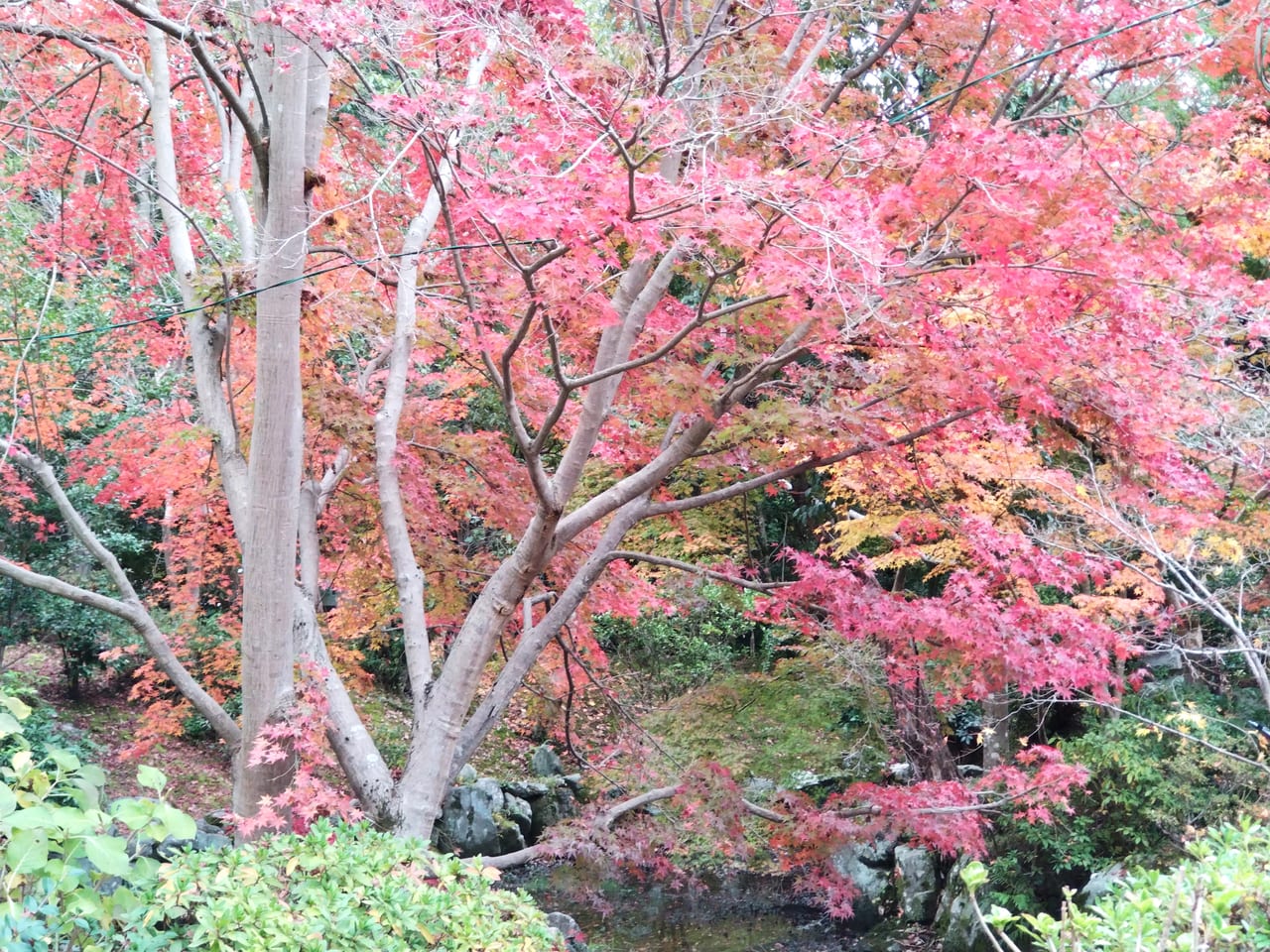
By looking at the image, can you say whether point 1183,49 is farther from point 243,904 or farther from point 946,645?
point 243,904

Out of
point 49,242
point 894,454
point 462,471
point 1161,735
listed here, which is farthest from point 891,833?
point 49,242

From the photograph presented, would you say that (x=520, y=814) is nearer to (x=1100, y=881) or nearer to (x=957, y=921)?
(x=957, y=921)

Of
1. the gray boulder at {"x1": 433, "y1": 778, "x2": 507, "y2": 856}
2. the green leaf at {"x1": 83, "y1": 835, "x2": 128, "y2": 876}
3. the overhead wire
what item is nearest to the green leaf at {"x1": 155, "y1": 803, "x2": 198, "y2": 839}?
the green leaf at {"x1": 83, "y1": 835, "x2": 128, "y2": 876}

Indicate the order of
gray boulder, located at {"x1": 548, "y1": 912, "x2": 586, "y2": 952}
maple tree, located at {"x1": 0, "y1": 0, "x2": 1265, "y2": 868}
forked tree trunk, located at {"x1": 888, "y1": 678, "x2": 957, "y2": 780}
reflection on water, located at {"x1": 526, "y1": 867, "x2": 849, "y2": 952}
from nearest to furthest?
maple tree, located at {"x1": 0, "y1": 0, "x2": 1265, "y2": 868} < gray boulder, located at {"x1": 548, "y1": 912, "x2": 586, "y2": 952} < forked tree trunk, located at {"x1": 888, "y1": 678, "x2": 957, "y2": 780} < reflection on water, located at {"x1": 526, "y1": 867, "x2": 849, "y2": 952}

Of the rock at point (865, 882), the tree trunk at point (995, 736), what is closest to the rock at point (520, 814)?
the rock at point (865, 882)

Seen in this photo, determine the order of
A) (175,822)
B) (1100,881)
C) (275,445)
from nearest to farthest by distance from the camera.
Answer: (175,822) → (275,445) → (1100,881)

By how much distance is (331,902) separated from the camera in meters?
2.76

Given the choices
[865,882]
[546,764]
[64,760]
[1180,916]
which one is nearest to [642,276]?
[64,760]

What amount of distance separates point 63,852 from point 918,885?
7.51m

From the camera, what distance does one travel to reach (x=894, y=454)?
221 inches

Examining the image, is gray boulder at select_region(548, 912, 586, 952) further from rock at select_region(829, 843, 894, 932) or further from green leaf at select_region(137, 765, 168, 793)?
green leaf at select_region(137, 765, 168, 793)

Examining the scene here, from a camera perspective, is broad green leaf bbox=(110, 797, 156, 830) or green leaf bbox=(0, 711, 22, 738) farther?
broad green leaf bbox=(110, 797, 156, 830)

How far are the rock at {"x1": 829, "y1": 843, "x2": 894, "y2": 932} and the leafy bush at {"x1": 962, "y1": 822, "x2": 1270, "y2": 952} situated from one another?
6435 millimetres

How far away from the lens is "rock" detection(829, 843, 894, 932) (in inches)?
326
